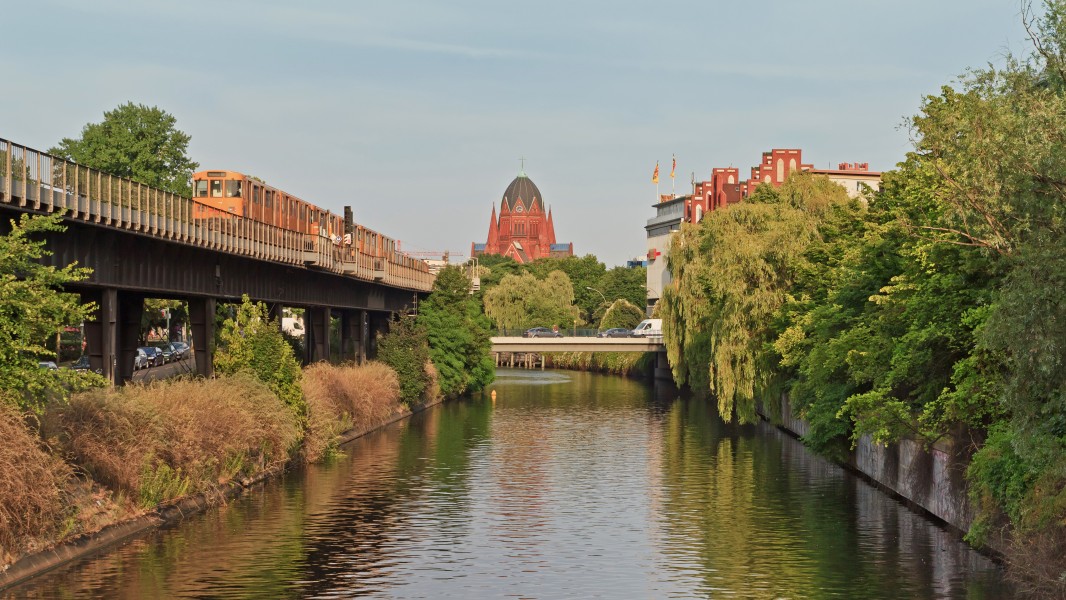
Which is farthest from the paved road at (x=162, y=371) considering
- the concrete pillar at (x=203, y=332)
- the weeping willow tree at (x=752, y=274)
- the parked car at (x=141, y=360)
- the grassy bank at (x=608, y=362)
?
the grassy bank at (x=608, y=362)

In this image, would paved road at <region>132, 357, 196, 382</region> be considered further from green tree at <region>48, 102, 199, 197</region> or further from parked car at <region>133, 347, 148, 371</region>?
green tree at <region>48, 102, 199, 197</region>

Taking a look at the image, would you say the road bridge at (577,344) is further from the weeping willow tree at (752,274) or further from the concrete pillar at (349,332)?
the weeping willow tree at (752,274)

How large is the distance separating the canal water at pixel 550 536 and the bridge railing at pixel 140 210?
31.2 ft

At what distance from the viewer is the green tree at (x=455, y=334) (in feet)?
320

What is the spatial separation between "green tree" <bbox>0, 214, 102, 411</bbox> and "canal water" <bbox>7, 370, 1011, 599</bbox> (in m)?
4.49

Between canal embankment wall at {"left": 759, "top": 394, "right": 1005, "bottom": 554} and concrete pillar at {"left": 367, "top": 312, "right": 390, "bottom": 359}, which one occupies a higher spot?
concrete pillar at {"left": 367, "top": 312, "right": 390, "bottom": 359}

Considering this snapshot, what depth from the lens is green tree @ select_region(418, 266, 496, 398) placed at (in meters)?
97.4

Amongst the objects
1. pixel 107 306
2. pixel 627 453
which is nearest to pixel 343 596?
pixel 107 306

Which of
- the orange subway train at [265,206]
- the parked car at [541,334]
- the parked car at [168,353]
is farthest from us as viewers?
the parked car at [541,334]

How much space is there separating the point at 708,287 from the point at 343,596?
4960 centimetres

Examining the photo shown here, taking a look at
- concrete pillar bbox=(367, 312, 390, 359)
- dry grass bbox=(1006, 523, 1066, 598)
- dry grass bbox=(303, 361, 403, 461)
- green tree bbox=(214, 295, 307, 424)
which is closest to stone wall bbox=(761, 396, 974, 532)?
dry grass bbox=(1006, 523, 1066, 598)

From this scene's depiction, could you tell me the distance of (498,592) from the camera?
30203 mm

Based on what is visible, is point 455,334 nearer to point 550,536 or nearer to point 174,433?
point 174,433

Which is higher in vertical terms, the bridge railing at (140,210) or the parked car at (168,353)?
the bridge railing at (140,210)
